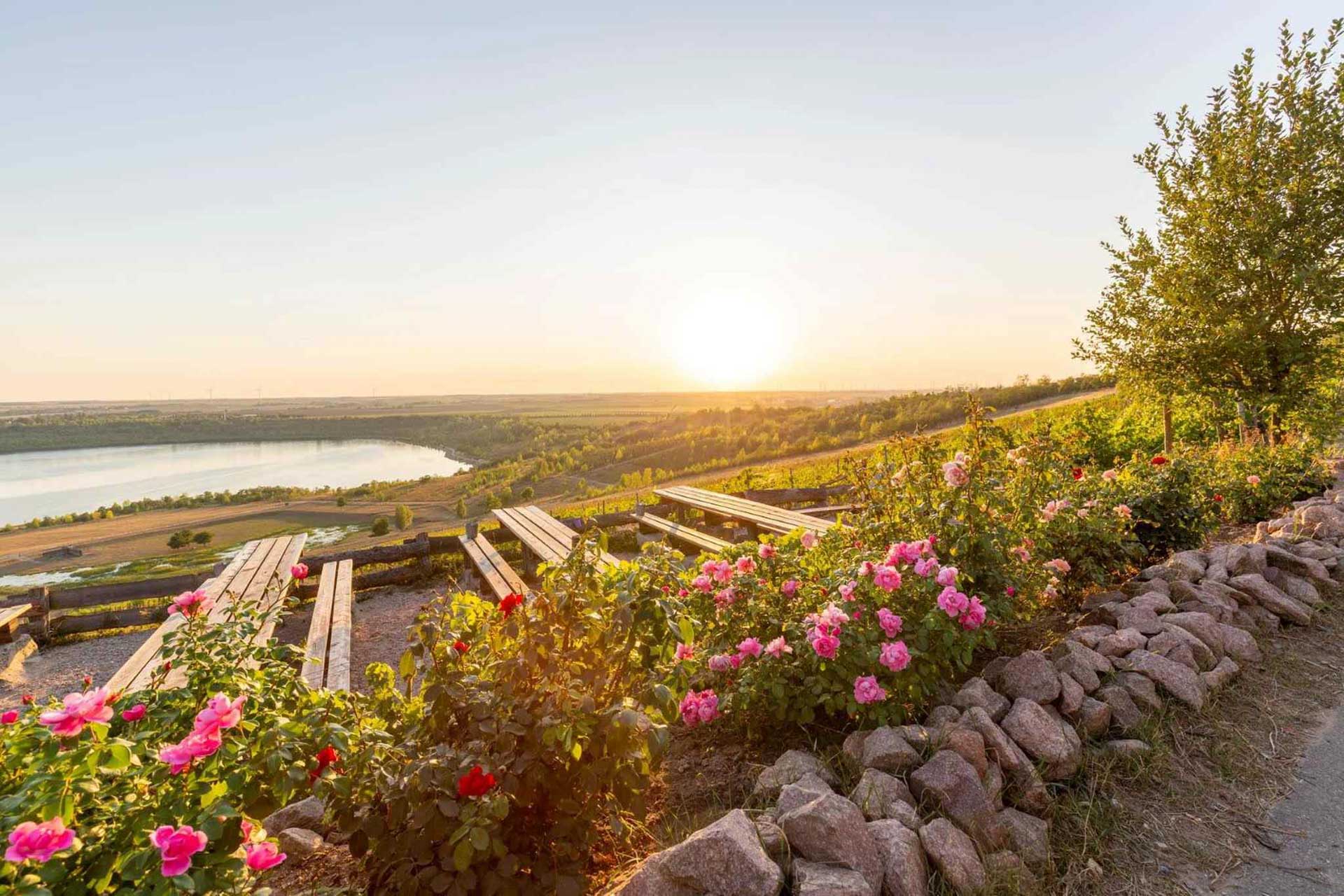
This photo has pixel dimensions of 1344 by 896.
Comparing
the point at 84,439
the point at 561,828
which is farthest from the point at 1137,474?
the point at 84,439

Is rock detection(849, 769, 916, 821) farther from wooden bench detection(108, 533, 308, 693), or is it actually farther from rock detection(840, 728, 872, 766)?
wooden bench detection(108, 533, 308, 693)

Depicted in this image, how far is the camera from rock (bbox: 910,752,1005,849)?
2369mm

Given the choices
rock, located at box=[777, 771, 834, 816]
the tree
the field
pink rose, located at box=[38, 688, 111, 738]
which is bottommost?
the field

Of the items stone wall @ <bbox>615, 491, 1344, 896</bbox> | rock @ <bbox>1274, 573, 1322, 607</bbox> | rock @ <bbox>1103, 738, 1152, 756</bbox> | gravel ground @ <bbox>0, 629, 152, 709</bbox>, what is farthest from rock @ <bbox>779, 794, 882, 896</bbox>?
gravel ground @ <bbox>0, 629, 152, 709</bbox>

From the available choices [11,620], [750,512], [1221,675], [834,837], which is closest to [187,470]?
[11,620]

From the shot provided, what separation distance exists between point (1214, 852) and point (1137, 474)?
413 centimetres

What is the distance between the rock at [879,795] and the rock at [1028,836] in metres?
0.36

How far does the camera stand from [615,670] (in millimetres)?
2555

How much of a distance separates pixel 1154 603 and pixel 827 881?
3123 mm

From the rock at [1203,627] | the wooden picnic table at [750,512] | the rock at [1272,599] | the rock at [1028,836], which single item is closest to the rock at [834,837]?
the rock at [1028,836]

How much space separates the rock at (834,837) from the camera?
209 cm

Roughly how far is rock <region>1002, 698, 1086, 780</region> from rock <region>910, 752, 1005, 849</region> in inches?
16.7

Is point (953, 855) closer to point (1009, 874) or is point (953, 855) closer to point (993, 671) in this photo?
point (1009, 874)

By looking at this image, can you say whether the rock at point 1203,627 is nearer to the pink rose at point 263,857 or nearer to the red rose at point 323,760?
the red rose at point 323,760
